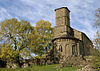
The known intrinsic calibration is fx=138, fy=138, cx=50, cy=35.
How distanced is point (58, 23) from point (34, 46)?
66.9ft

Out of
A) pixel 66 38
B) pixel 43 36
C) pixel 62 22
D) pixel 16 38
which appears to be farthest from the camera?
pixel 62 22

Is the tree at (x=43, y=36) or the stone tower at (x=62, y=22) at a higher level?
the stone tower at (x=62, y=22)

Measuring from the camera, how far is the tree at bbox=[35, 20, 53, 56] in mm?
28962

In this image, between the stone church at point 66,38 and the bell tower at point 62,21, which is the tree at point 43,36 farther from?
the bell tower at point 62,21

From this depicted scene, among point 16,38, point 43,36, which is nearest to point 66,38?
point 43,36

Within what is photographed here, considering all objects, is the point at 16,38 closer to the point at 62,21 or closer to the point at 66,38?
the point at 66,38

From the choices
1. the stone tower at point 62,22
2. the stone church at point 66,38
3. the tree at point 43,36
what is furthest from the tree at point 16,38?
the stone tower at point 62,22

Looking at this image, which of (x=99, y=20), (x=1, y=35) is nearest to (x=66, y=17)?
(x=1, y=35)

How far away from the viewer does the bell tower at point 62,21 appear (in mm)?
43406

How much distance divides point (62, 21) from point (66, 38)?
31.6 feet

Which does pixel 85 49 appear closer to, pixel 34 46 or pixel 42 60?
pixel 42 60

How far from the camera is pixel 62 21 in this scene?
4469cm

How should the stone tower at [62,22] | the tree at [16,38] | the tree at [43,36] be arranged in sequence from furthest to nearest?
the stone tower at [62,22] → the tree at [43,36] → the tree at [16,38]

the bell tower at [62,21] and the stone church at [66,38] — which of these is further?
the bell tower at [62,21]
